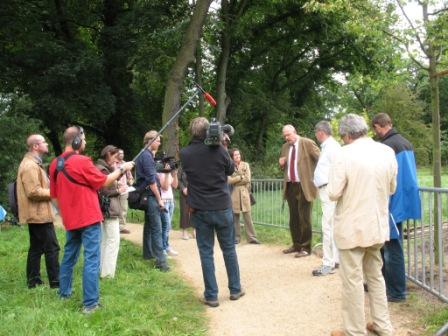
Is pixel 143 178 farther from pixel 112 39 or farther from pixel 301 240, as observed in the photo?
pixel 112 39

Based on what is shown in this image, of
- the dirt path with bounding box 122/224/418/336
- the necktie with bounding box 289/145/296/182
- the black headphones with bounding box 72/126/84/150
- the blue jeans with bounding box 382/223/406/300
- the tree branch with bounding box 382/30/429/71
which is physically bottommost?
the dirt path with bounding box 122/224/418/336

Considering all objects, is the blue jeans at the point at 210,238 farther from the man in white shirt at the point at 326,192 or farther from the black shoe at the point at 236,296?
the man in white shirt at the point at 326,192

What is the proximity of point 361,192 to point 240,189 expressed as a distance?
5.30 m

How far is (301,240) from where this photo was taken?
843cm

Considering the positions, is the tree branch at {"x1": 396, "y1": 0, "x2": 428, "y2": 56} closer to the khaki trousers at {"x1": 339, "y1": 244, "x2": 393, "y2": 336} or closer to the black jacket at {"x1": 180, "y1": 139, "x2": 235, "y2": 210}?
the black jacket at {"x1": 180, "y1": 139, "x2": 235, "y2": 210}

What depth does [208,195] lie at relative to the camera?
6.05m

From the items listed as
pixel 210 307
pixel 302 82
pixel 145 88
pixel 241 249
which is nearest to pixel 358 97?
pixel 302 82

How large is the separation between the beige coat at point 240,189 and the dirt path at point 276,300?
1142 mm

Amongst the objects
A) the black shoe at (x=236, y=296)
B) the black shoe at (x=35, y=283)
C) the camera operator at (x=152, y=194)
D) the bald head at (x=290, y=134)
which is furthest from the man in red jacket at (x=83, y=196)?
the bald head at (x=290, y=134)

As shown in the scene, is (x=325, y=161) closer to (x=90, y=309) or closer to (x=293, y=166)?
(x=293, y=166)

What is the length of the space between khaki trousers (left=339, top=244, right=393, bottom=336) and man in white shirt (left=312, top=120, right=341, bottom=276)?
7.36ft

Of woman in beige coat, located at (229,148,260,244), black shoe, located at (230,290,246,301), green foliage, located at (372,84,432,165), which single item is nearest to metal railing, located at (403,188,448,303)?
black shoe, located at (230,290,246,301)

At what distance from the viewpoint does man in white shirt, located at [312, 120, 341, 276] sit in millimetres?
7102

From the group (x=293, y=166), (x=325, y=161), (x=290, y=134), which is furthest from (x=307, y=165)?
(x=325, y=161)
